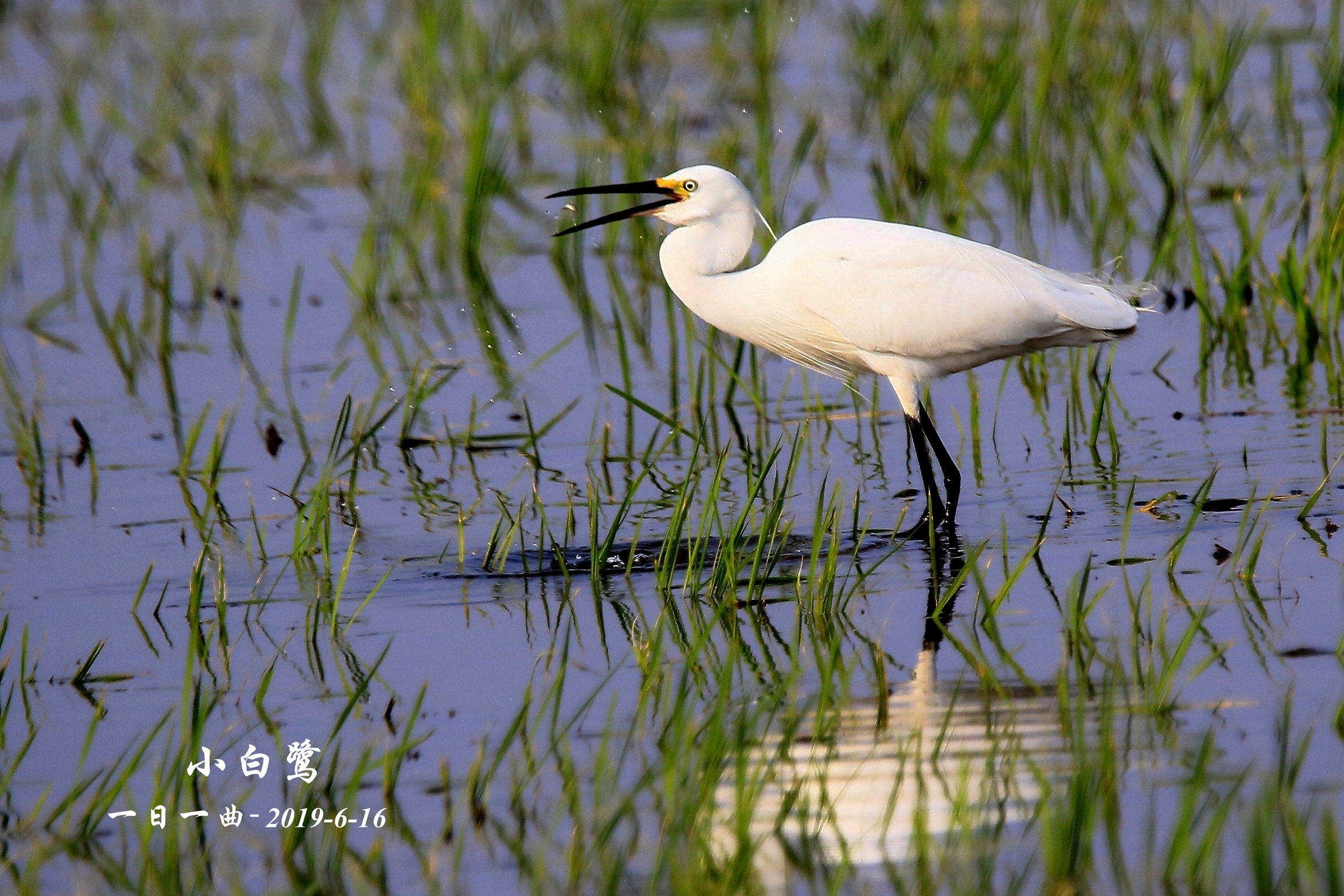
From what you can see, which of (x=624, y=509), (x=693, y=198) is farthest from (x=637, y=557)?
(x=693, y=198)

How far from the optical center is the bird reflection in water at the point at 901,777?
121 inches

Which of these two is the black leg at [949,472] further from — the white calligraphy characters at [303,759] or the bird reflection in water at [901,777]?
the white calligraphy characters at [303,759]

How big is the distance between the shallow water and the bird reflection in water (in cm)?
2

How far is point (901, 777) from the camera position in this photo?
10.0 ft

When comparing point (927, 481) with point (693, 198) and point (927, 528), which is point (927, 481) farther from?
point (693, 198)

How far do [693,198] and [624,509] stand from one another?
63.4 inches

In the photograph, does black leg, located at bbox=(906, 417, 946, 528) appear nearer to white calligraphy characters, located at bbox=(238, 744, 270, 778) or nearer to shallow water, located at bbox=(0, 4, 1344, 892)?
shallow water, located at bbox=(0, 4, 1344, 892)

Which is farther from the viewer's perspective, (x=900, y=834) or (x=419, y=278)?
(x=419, y=278)

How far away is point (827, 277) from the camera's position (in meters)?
5.75

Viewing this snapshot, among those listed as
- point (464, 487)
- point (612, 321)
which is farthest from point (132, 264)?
point (464, 487)

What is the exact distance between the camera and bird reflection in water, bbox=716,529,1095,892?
308 cm

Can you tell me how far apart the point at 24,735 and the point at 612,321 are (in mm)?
4420

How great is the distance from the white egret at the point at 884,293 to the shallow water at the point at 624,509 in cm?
28

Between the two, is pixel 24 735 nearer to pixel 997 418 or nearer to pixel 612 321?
pixel 997 418
